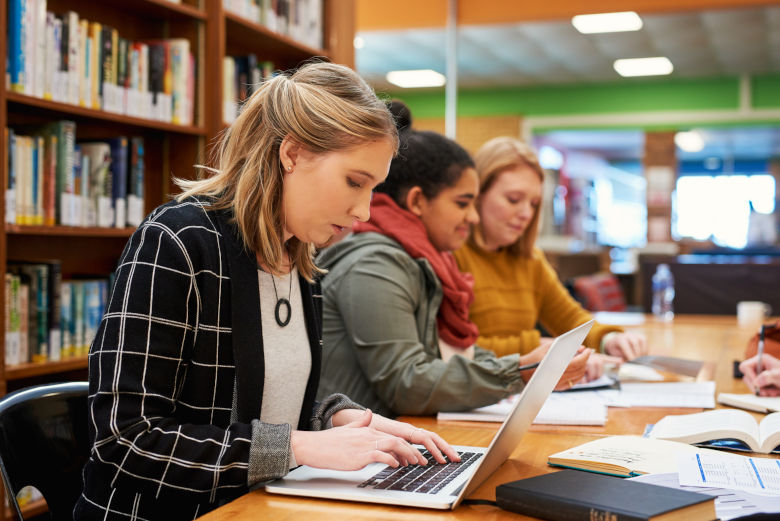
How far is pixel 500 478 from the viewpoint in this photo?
1194 millimetres

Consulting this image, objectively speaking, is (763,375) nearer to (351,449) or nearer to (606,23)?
(351,449)

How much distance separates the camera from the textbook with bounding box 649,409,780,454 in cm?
135

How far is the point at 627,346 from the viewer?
91.6 inches

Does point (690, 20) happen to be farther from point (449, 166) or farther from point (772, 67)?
point (449, 166)

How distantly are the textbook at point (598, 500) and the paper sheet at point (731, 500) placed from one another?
0.11 ft

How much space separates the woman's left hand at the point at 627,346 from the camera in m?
2.33

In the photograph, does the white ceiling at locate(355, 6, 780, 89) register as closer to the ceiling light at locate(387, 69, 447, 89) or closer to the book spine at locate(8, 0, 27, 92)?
the ceiling light at locate(387, 69, 447, 89)

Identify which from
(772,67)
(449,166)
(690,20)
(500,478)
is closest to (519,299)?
(449,166)

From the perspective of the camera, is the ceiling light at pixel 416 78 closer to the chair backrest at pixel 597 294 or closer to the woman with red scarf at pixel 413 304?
the chair backrest at pixel 597 294

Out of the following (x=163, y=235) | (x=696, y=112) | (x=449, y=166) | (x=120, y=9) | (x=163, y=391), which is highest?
(x=696, y=112)

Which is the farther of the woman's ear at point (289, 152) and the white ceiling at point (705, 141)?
the white ceiling at point (705, 141)

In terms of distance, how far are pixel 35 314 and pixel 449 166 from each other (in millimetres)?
1387

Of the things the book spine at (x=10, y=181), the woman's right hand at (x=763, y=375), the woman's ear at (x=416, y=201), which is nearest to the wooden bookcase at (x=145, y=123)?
the book spine at (x=10, y=181)

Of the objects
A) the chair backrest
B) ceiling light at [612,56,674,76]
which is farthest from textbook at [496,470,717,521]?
ceiling light at [612,56,674,76]
